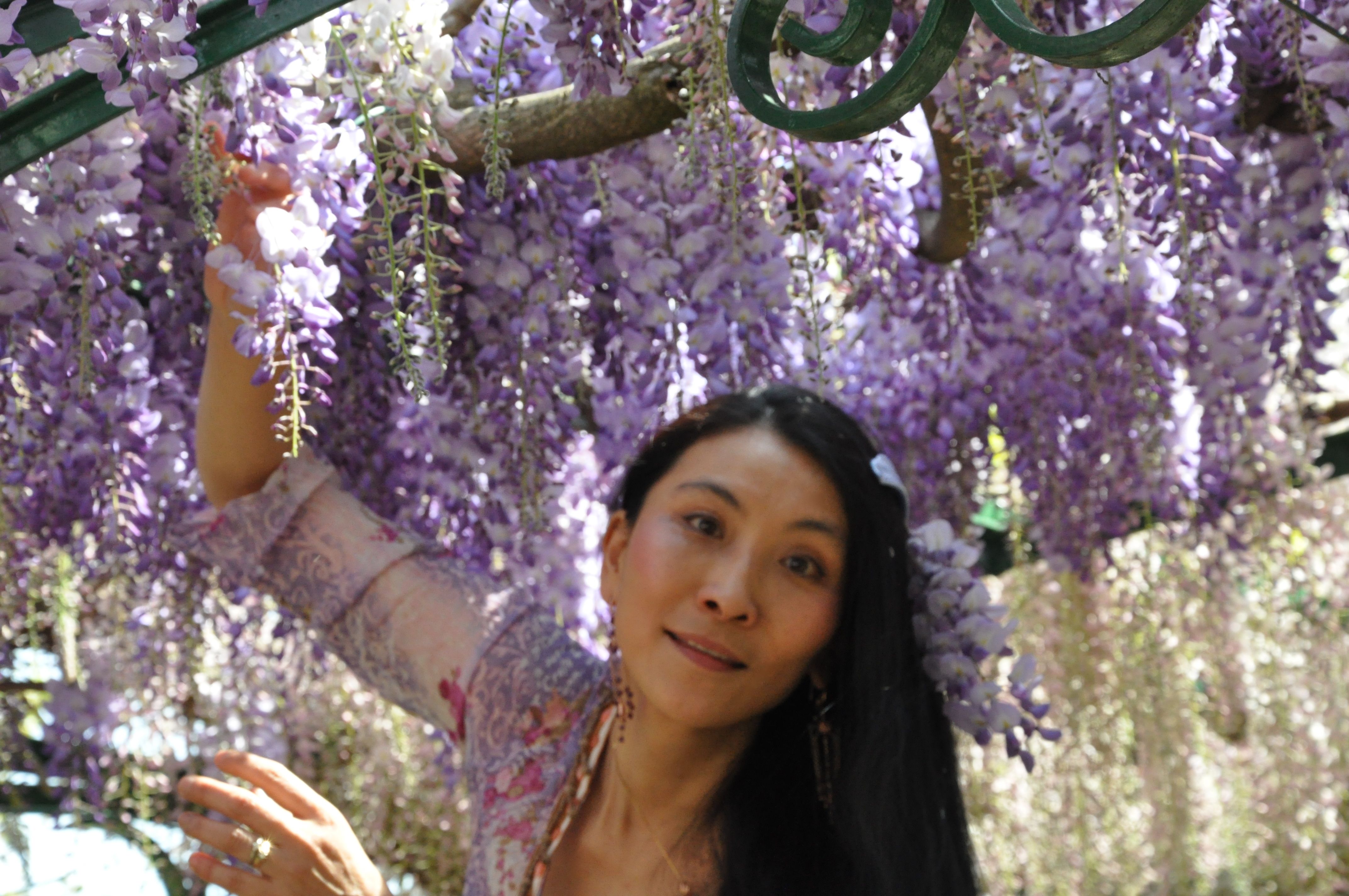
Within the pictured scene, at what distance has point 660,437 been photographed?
1798 mm

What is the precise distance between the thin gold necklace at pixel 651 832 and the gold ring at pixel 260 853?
0.52 metres

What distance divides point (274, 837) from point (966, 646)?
916mm

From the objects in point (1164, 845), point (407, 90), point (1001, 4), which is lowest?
point (1164, 845)

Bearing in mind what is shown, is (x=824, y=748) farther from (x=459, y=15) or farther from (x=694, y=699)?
(x=459, y=15)

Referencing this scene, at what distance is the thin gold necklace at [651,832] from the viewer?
1.66 metres

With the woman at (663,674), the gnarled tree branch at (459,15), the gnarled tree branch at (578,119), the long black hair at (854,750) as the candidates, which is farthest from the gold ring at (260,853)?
the gnarled tree branch at (459,15)

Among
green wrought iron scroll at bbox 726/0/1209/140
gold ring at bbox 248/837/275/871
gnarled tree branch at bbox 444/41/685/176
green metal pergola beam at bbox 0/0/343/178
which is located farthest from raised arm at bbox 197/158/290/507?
green wrought iron scroll at bbox 726/0/1209/140

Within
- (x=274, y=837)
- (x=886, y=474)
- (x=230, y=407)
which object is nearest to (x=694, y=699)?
(x=886, y=474)

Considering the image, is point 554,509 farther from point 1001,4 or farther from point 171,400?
point 1001,4

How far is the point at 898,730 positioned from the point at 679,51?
2.92 feet

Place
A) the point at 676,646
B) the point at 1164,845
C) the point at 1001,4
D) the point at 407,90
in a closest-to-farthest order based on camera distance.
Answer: the point at 1001,4, the point at 407,90, the point at 676,646, the point at 1164,845

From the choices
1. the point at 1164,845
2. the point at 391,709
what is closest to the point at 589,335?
the point at 391,709

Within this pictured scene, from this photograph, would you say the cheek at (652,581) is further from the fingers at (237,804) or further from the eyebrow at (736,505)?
the fingers at (237,804)

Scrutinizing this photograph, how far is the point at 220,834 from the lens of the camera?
1.40 metres
